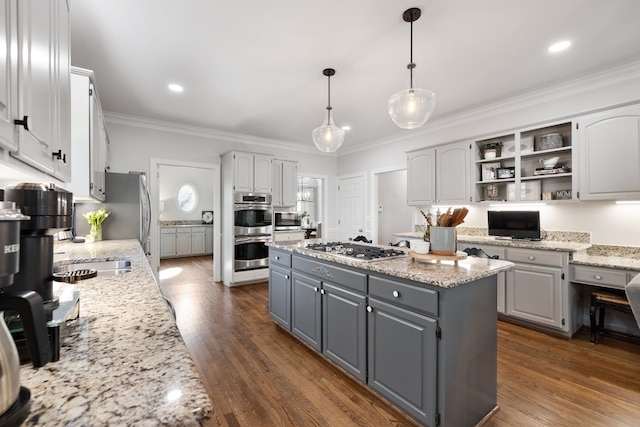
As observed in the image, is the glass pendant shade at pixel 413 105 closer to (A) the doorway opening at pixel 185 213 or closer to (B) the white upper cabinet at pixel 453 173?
(B) the white upper cabinet at pixel 453 173

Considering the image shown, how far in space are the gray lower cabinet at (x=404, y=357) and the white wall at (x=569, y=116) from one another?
289cm

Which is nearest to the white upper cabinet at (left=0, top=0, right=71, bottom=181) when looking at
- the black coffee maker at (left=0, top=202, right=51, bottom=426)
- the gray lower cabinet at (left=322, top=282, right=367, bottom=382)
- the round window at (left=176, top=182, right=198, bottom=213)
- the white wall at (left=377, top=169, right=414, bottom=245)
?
the black coffee maker at (left=0, top=202, right=51, bottom=426)

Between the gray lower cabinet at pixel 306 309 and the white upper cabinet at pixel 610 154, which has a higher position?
the white upper cabinet at pixel 610 154

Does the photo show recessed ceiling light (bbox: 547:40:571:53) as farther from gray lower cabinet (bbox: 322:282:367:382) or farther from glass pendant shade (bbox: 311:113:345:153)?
gray lower cabinet (bbox: 322:282:367:382)

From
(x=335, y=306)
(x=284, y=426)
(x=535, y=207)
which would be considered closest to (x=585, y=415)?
(x=335, y=306)

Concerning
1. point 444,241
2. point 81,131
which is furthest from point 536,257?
point 81,131

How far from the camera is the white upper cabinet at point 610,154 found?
2631 millimetres

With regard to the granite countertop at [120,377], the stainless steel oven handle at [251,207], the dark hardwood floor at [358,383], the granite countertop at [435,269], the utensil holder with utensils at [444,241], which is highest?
the stainless steel oven handle at [251,207]

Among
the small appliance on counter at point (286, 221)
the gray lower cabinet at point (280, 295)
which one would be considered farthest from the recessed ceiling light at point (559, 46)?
the small appliance on counter at point (286, 221)

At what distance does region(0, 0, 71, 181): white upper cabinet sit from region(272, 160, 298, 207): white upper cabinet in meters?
4.03

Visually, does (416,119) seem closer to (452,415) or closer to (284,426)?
(452,415)

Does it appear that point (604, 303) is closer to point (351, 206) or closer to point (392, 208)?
point (351, 206)

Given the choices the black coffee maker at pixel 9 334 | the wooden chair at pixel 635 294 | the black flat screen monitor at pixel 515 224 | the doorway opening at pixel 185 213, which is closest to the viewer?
the black coffee maker at pixel 9 334

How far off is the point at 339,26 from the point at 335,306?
219 cm
